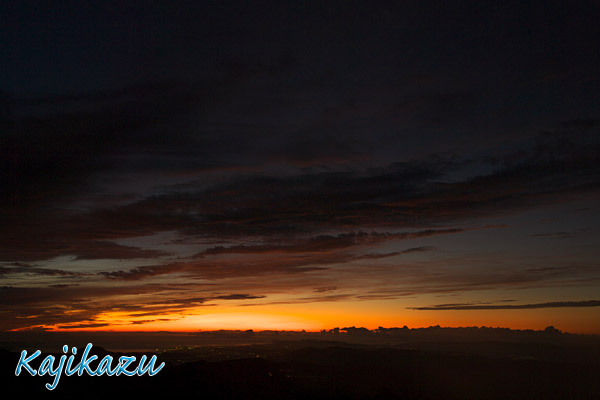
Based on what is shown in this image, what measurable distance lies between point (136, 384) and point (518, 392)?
6233 inches

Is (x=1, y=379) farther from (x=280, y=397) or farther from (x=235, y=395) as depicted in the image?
(x=280, y=397)

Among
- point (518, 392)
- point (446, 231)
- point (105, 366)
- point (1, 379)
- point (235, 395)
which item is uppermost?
point (446, 231)

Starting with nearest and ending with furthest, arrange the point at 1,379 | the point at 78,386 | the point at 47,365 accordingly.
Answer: the point at 47,365
the point at 1,379
the point at 78,386

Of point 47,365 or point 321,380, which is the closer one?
point 47,365

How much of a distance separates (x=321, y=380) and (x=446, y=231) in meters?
134

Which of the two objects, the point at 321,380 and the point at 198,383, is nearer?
the point at 198,383

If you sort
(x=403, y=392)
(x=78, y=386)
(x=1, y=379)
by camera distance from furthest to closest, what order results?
(x=403, y=392), (x=78, y=386), (x=1, y=379)

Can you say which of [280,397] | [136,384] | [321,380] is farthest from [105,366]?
[321,380]

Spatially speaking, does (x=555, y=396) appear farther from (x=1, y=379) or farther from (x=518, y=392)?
(x=1, y=379)

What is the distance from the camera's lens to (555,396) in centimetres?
18650

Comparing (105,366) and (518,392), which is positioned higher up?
(105,366)

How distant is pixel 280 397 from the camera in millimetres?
128125

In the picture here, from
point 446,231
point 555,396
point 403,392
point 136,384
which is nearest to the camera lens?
point 446,231

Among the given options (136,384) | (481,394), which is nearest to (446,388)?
(481,394)
